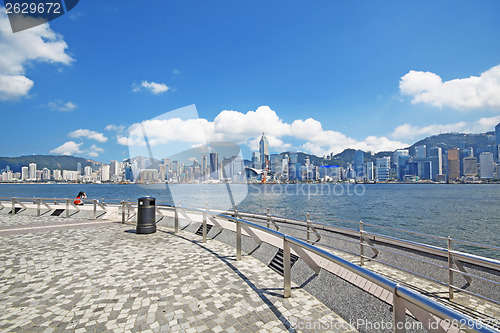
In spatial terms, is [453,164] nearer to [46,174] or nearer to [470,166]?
[470,166]

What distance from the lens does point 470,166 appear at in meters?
165

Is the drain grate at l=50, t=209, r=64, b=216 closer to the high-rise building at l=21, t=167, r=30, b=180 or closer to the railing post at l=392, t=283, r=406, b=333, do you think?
the railing post at l=392, t=283, r=406, b=333

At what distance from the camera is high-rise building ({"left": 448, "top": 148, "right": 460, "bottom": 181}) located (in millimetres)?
167913

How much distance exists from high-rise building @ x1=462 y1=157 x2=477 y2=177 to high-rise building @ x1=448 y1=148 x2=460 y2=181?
4.12m

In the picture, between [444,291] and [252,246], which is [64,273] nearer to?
[252,246]

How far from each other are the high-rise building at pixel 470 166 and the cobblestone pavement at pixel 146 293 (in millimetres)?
212431

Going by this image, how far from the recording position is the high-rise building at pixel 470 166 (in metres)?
163

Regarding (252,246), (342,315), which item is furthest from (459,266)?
(252,246)

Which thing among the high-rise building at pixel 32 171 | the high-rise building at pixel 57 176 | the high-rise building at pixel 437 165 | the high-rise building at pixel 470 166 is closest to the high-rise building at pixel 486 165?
the high-rise building at pixel 470 166

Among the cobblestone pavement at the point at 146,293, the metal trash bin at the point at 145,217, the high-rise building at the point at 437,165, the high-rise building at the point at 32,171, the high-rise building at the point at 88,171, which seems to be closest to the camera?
the cobblestone pavement at the point at 146,293

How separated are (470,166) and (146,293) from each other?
715 feet

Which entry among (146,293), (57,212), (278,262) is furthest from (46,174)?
(278,262)

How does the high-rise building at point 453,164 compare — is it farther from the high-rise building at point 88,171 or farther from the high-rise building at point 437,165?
the high-rise building at point 88,171

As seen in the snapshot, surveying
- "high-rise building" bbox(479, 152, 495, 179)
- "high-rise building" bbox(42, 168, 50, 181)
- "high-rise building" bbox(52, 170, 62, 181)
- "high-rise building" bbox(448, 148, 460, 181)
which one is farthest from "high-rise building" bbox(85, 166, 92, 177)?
"high-rise building" bbox(479, 152, 495, 179)
